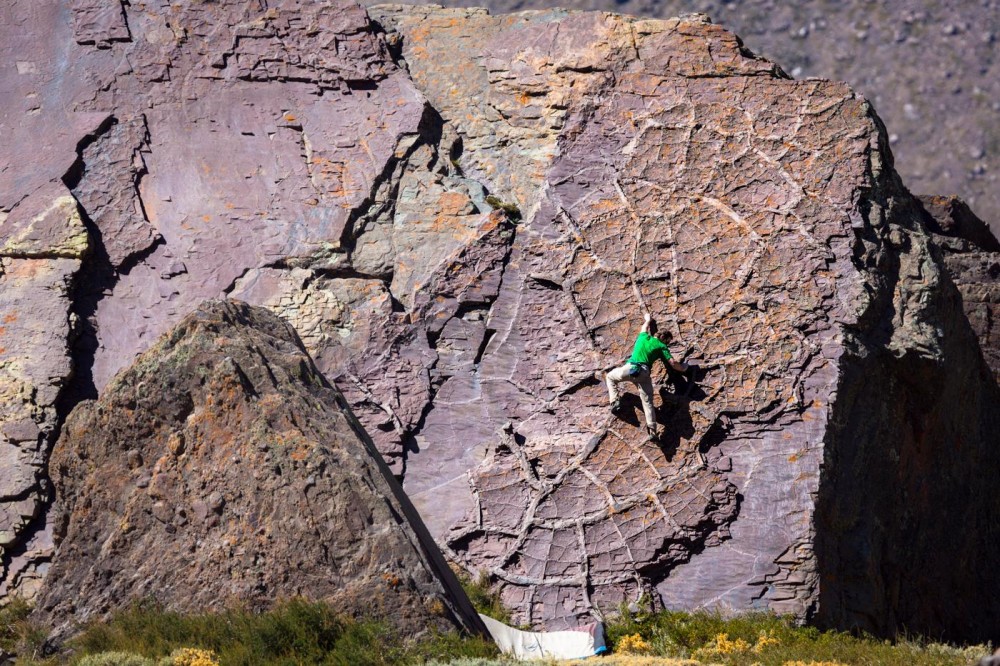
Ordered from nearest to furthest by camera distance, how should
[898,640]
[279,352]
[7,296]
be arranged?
[279,352] < [898,640] < [7,296]

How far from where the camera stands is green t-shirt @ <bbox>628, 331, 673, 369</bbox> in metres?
8.62

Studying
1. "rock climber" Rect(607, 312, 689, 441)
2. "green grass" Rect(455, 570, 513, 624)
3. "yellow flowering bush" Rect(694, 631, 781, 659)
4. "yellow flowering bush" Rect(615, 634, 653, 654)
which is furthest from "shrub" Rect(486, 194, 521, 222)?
"yellow flowering bush" Rect(694, 631, 781, 659)

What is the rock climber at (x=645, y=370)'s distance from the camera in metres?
8.62

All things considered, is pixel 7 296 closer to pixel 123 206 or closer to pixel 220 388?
pixel 123 206

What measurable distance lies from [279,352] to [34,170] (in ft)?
13.0

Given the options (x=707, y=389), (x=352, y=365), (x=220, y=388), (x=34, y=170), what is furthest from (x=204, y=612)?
(x=34, y=170)

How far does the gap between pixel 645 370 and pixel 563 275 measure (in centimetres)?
110

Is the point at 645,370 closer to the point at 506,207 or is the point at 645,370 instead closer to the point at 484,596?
the point at 484,596

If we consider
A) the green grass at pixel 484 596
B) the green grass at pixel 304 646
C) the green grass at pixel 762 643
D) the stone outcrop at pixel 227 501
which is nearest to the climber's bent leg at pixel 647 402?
the green grass at pixel 762 643

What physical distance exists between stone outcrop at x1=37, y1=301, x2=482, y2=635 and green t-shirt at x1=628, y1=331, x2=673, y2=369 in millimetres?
2124

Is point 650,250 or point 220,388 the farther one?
point 650,250

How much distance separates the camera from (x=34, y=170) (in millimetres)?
10242

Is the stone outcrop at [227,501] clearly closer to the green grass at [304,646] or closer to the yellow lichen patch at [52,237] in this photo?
the green grass at [304,646]

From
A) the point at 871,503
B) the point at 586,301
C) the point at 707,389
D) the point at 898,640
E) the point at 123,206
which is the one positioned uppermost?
the point at 123,206
